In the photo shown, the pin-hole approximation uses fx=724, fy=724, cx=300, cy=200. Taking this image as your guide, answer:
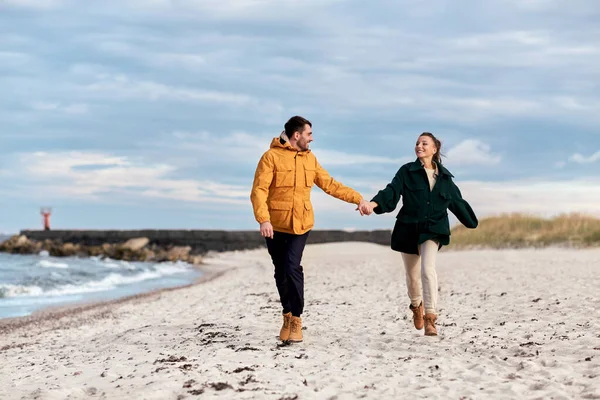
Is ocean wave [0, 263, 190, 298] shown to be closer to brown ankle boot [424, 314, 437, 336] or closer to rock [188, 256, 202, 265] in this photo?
rock [188, 256, 202, 265]

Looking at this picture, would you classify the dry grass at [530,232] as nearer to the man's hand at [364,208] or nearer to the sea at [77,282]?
the sea at [77,282]

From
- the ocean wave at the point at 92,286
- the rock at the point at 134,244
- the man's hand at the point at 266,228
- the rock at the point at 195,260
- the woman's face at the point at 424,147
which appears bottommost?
the ocean wave at the point at 92,286

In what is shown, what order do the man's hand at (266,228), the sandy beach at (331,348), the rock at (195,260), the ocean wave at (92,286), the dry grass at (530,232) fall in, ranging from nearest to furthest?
the sandy beach at (331,348), the man's hand at (266,228), the ocean wave at (92,286), the dry grass at (530,232), the rock at (195,260)

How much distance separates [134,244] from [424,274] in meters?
27.0

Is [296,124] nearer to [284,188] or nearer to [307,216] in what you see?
[284,188]

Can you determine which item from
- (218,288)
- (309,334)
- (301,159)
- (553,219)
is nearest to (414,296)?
(309,334)

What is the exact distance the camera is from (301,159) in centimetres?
688

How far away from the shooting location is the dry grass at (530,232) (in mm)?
22750

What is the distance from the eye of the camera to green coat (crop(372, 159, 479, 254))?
7070 mm

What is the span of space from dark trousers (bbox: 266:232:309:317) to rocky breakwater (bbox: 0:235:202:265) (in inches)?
807

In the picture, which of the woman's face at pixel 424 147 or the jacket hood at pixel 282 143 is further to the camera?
the woman's face at pixel 424 147

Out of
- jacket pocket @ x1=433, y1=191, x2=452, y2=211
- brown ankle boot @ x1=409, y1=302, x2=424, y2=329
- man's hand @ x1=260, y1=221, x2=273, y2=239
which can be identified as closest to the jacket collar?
jacket pocket @ x1=433, y1=191, x2=452, y2=211

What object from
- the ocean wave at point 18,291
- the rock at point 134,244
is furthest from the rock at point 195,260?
the ocean wave at point 18,291

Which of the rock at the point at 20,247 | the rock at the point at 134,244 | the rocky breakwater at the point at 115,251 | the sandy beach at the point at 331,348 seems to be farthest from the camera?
the rock at the point at 20,247
